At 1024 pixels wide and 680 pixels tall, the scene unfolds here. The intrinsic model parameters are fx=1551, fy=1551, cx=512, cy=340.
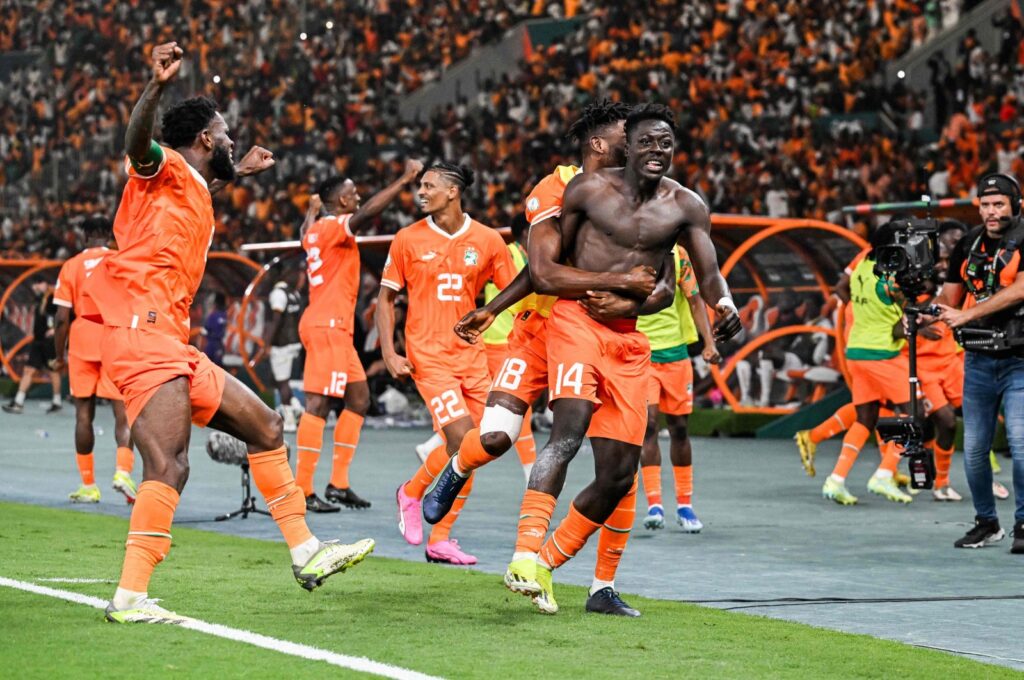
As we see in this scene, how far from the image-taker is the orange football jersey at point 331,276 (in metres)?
11.6

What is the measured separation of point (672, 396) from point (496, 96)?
66.0 feet

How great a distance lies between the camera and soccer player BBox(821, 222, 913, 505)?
12516 mm

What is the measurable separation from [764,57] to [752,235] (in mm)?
8340

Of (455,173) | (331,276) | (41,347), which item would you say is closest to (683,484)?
(455,173)

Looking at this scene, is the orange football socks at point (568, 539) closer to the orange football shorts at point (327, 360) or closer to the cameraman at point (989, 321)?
the cameraman at point (989, 321)

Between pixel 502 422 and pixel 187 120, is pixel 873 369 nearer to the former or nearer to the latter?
pixel 502 422

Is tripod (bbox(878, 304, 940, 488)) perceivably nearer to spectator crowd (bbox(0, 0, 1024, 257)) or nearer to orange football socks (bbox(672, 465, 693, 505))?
orange football socks (bbox(672, 465, 693, 505))

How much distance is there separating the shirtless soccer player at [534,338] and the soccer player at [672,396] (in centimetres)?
275

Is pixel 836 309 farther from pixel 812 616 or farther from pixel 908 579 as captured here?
pixel 812 616

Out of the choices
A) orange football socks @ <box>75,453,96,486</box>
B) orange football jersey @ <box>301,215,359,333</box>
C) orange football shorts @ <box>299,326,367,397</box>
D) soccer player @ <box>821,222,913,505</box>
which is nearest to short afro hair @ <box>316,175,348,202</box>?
orange football jersey @ <box>301,215,359,333</box>

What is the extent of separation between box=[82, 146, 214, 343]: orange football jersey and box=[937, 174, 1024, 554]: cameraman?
4.64 meters

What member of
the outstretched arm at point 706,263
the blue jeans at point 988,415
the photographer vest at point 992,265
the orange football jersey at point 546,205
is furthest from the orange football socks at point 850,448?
the outstretched arm at point 706,263

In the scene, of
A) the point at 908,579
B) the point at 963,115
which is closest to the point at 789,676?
the point at 908,579

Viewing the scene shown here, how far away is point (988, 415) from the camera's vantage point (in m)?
9.55
